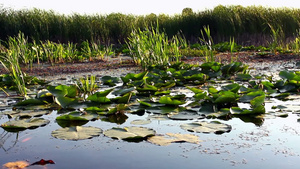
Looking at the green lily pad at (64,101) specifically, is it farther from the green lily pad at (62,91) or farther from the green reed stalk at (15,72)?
the green reed stalk at (15,72)

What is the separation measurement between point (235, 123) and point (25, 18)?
30.7 ft

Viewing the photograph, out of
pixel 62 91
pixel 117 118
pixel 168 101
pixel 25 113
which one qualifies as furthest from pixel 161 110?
pixel 25 113

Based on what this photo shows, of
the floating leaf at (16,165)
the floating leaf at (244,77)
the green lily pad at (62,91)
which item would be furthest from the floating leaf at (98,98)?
the floating leaf at (244,77)

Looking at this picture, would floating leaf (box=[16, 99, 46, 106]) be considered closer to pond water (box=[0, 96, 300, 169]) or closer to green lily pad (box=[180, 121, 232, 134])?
pond water (box=[0, 96, 300, 169])

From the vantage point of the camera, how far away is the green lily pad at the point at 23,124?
2.36 m

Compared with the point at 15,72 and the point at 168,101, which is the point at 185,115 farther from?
the point at 15,72

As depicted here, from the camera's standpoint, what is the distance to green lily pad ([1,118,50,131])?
2361mm

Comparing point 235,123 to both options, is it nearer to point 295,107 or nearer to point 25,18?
point 295,107

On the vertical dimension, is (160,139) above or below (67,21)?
below

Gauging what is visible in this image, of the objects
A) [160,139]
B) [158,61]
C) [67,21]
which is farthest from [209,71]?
[67,21]

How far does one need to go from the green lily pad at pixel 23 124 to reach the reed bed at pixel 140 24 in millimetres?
7531

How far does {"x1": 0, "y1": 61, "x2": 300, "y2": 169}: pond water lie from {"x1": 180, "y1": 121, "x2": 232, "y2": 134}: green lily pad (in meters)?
0.03

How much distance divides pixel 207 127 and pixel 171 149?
40 centimetres

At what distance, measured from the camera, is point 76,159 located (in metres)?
1.79
